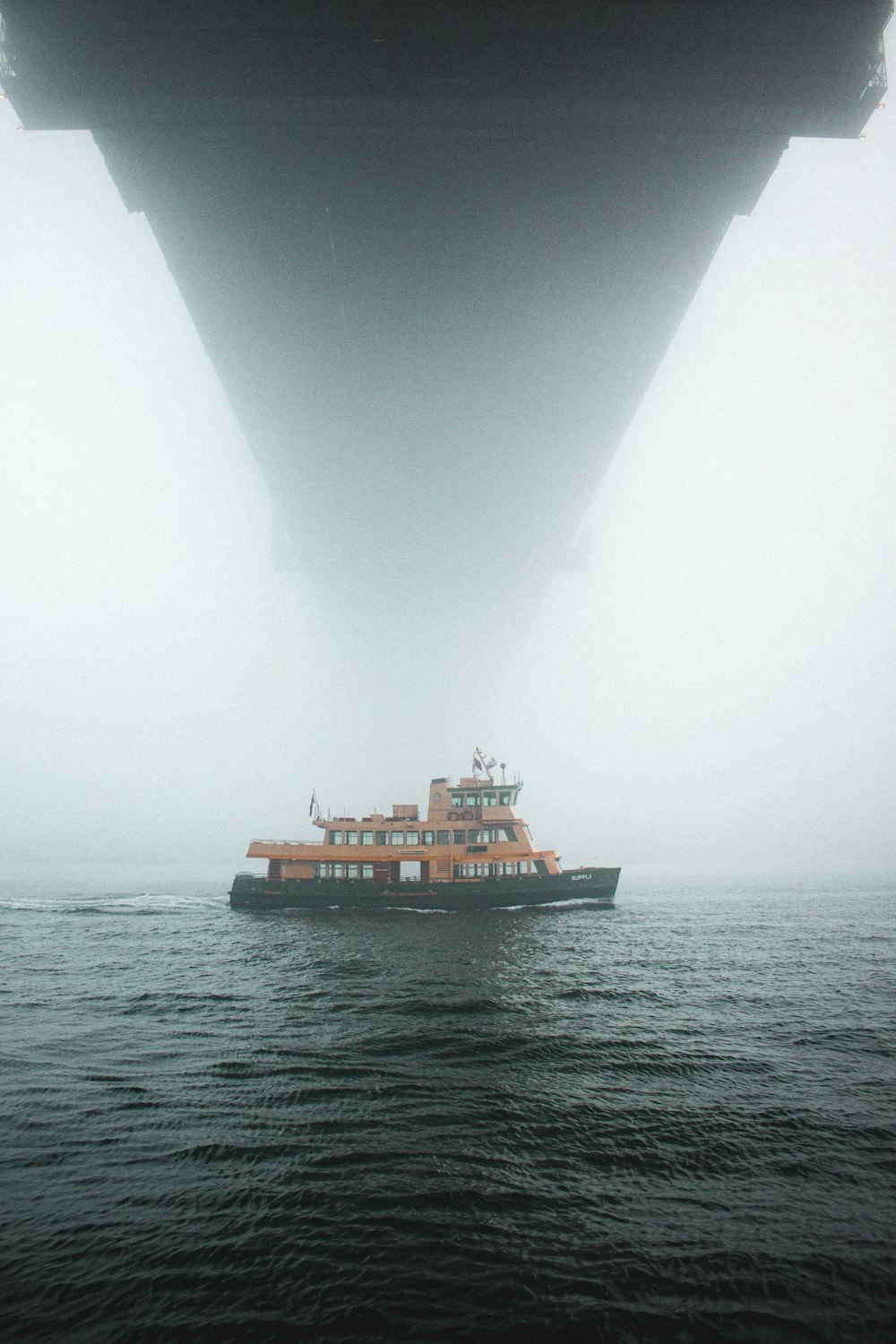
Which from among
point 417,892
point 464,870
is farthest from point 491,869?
point 417,892

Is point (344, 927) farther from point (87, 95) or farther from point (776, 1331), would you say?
point (87, 95)

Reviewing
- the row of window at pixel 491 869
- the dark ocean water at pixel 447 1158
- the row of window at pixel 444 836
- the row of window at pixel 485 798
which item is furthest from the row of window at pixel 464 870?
the dark ocean water at pixel 447 1158

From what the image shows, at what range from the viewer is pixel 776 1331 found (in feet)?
15.5

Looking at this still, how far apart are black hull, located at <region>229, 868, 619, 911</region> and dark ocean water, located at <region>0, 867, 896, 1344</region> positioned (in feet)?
38.7

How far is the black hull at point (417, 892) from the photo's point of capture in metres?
29.1

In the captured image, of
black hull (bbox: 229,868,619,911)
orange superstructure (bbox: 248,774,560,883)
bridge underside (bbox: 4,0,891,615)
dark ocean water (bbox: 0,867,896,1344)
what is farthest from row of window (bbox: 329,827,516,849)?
bridge underside (bbox: 4,0,891,615)

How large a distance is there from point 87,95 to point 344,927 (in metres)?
54.0

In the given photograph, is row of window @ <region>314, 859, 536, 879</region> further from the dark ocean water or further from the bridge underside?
the bridge underside

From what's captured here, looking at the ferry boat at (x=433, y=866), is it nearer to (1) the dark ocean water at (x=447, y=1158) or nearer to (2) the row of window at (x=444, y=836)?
(2) the row of window at (x=444, y=836)

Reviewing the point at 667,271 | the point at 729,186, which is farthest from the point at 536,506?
the point at 729,186

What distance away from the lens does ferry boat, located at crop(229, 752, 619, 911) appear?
29.2 meters

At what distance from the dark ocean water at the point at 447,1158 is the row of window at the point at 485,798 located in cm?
1317

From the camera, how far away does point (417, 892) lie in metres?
29.1

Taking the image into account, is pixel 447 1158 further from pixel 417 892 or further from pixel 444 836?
pixel 444 836
